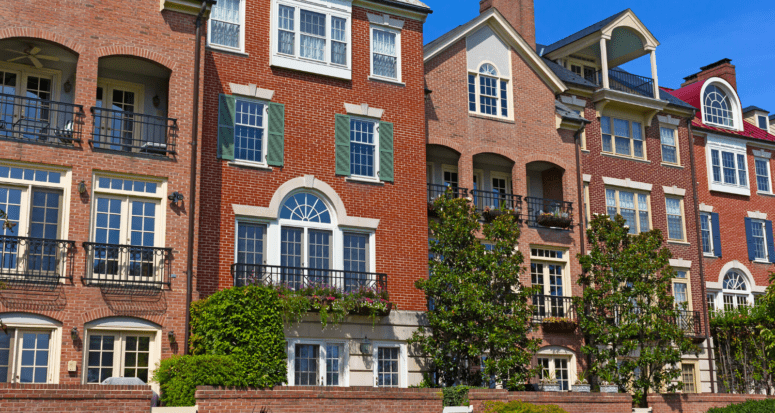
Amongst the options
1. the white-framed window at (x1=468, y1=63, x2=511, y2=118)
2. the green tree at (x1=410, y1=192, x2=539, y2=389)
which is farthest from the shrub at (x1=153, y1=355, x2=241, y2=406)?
the white-framed window at (x1=468, y1=63, x2=511, y2=118)

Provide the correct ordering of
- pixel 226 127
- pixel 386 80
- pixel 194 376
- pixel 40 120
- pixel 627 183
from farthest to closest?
pixel 627 183
pixel 386 80
pixel 226 127
pixel 40 120
pixel 194 376

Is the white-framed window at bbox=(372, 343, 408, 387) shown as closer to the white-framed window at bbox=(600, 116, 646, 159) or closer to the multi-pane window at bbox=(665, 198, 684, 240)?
the white-framed window at bbox=(600, 116, 646, 159)

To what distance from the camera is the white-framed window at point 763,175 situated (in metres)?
39.1

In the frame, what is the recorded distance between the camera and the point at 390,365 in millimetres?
25500

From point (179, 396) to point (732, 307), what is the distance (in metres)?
24.9

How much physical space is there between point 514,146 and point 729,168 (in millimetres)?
12922

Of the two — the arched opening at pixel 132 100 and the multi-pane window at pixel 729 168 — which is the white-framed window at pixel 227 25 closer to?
the arched opening at pixel 132 100

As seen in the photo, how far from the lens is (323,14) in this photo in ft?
87.8

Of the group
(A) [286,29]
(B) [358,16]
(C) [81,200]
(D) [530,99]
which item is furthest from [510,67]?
(C) [81,200]

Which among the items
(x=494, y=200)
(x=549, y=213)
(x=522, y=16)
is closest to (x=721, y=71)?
(x=522, y=16)

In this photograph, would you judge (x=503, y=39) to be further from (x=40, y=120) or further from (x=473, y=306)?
(x=40, y=120)

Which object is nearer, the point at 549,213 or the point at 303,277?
the point at 303,277

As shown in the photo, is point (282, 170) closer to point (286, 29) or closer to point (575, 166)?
point (286, 29)

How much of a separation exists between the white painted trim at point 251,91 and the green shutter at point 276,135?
0.30 meters
